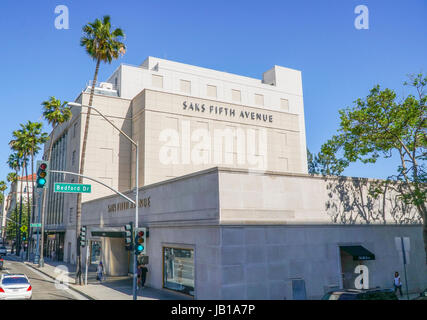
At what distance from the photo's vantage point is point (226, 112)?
150ft

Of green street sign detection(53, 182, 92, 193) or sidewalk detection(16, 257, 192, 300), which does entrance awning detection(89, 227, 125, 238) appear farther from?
green street sign detection(53, 182, 92, 193)

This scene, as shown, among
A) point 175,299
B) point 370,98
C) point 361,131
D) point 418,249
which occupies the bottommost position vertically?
point 175,299

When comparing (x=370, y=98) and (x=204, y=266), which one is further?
(x=370, y=98)

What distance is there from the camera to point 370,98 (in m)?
22.9

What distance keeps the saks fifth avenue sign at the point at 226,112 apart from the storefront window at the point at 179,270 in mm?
23676

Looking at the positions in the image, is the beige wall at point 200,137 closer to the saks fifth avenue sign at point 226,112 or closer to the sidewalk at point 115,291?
the saks fifth avenue sign at point 226,112

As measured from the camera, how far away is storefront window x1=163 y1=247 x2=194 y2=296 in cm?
2058

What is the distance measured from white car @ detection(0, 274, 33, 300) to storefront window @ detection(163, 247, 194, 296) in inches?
320

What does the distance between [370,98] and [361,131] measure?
2.20 m

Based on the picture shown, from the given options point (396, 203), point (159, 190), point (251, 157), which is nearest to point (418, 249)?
point (396, 203)

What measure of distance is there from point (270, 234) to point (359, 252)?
260 inches

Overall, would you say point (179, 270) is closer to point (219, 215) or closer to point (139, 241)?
point (139, 241)

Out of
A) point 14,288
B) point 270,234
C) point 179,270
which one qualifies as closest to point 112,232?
point 179,270

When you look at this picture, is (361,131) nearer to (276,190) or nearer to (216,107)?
(276,190)
